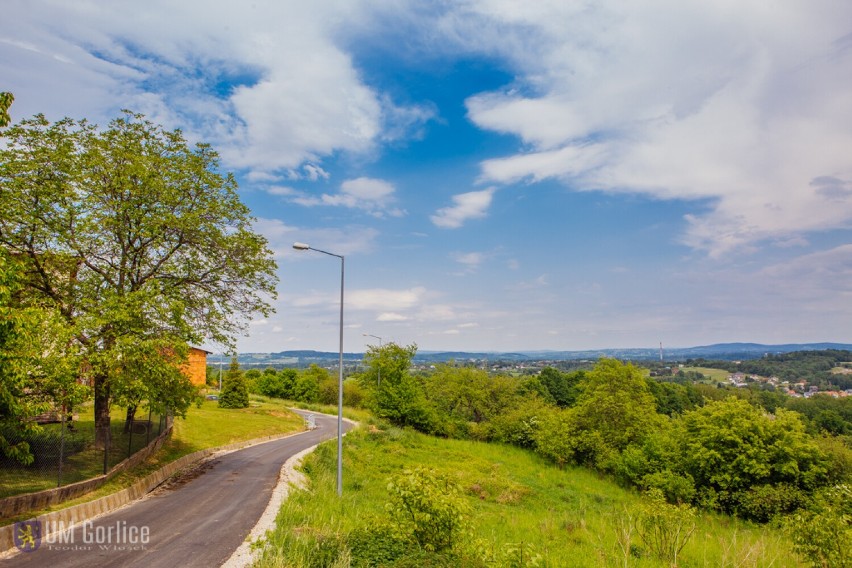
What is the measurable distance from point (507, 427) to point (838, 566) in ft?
124

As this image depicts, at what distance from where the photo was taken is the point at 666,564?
501 inches

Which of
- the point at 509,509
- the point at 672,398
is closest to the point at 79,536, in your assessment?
the point at 509,509

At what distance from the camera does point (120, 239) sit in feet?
60.2

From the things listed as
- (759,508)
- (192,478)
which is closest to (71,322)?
(192,478)

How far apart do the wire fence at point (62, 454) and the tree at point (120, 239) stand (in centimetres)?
101

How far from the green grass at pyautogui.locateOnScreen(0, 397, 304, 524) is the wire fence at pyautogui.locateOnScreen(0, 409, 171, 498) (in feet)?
0.08

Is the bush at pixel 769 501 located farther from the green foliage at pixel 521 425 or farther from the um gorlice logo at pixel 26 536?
the um gorlice logo at pixel 26 536

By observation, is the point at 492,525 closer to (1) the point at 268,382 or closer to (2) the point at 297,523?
(2) the point at 297,523

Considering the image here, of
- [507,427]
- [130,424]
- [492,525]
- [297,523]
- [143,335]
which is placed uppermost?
[143,335]

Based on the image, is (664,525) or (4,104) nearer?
(4,104)

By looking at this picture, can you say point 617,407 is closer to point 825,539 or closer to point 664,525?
point 664,525

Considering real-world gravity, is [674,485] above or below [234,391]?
below

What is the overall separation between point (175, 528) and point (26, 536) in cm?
339

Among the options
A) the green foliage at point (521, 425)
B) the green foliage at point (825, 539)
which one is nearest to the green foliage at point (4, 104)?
the green foliage at point (825, 539)
